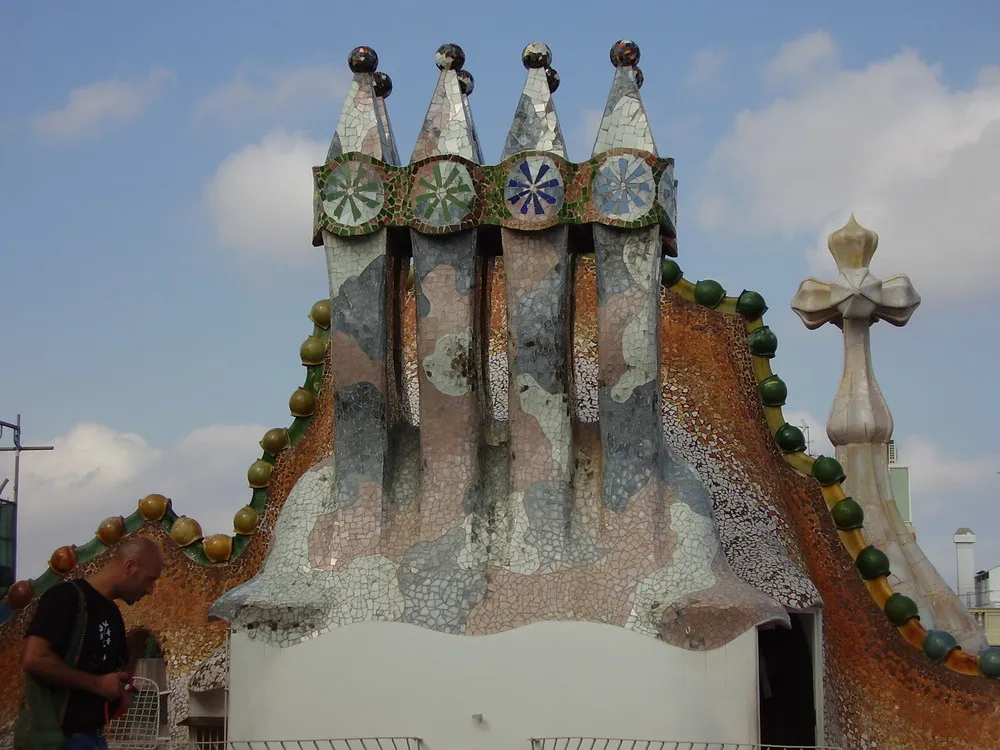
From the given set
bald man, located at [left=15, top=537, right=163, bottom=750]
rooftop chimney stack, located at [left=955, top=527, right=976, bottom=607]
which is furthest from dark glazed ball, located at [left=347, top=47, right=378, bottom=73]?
rooftop chimney stack, located at [left=955, top=527, right=976, bottom=607]

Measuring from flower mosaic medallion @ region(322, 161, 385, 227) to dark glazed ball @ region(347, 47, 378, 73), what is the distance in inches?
33.5

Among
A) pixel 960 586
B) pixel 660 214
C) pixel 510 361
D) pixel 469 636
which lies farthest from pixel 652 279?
pixel 960 586

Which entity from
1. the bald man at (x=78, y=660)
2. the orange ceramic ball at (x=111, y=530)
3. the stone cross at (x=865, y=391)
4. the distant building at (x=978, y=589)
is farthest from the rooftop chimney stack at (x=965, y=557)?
the bald man at (x=78, y=660)

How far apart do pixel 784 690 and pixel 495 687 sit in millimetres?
4096

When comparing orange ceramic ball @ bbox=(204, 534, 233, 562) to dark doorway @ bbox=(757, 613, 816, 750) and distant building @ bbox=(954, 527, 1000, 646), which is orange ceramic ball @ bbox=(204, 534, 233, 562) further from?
distant building @ bbox=(954, 527, 1000, 646)

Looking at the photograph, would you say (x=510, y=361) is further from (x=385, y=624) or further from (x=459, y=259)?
(x=385, y=624)

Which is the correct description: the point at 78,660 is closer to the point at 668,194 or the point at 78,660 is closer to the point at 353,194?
the point at 353,194

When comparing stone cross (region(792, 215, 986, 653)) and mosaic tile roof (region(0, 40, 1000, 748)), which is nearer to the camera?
mosaic tile roof (region(0, 40, 1000, 748))

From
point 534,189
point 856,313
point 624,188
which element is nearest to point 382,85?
point 534,189

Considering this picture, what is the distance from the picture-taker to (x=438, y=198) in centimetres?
970

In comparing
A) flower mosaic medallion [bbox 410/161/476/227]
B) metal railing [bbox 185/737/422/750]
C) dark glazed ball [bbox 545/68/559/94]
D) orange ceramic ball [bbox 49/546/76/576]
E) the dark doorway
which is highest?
dark glazed ball [bbox 545/68/559/94]

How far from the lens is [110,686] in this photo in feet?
14.5

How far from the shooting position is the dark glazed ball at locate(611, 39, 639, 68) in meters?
10.1

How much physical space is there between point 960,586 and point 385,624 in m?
20.7
